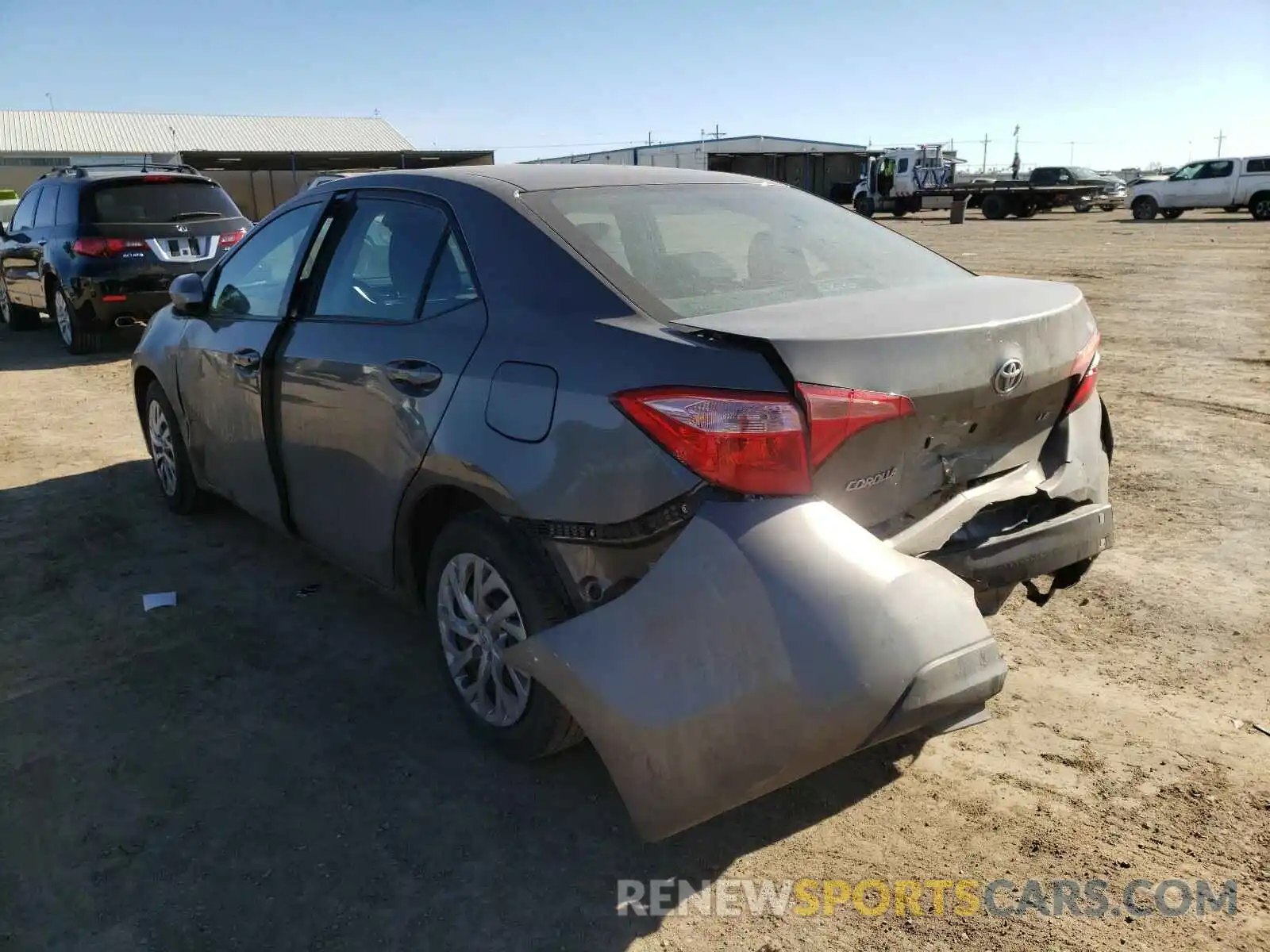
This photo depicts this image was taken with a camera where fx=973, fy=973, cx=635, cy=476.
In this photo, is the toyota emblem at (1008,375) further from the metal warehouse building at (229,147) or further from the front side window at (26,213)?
the metal warehouse building at (229,147)

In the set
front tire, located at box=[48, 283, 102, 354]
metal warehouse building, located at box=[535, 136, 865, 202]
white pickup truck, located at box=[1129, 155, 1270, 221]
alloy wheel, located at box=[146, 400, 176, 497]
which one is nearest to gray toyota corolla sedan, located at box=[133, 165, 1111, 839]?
alloy wheel, located at box=[146, 400, 176, 497]

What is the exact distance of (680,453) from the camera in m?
2.28

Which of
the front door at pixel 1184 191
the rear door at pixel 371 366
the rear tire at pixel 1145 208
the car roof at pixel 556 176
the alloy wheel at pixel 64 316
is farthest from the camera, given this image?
the rear tire at pixel 1145 208

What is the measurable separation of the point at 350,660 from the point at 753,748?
6.70ft

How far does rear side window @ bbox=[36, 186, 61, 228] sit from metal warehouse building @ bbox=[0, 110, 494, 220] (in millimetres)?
15585

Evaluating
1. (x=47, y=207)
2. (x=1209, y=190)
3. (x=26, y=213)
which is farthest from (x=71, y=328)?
(x=1209, y=190)

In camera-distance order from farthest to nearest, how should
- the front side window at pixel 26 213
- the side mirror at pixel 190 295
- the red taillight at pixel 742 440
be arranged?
the front side window at pixel 26 213, the side mirror at pixel 190 295, the red taillight at pixel 742 440

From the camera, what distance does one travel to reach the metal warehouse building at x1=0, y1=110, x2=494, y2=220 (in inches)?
1115

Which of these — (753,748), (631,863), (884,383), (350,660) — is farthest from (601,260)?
(350,660)

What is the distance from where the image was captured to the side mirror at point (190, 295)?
14.8 ft

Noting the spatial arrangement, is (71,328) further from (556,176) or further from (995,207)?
(995,207)

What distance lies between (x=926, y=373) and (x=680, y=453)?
0.65 m

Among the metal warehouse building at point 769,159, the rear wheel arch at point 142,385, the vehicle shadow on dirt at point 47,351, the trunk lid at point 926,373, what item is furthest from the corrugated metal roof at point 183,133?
the trunk lid at point 926,373

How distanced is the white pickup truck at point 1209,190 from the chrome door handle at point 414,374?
33606mm
